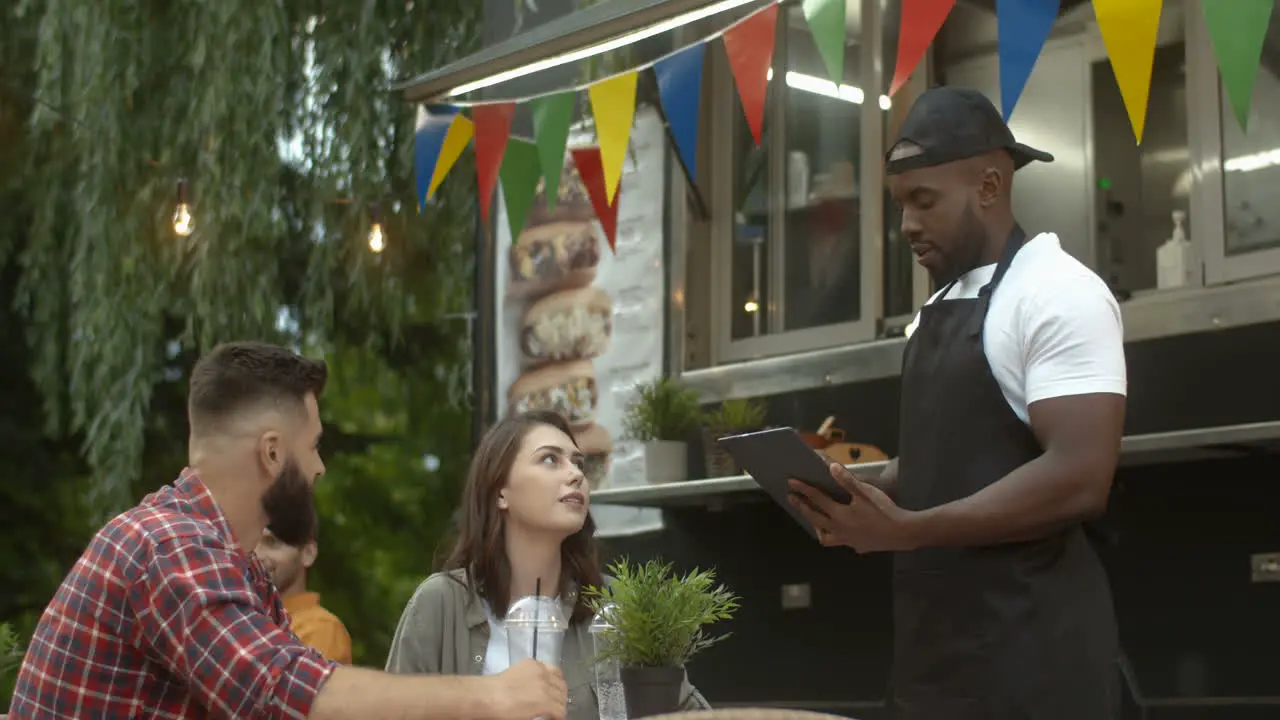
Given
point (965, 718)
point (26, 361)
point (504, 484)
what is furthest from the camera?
point (26, 361)

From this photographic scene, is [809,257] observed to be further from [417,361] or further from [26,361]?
[26,361]

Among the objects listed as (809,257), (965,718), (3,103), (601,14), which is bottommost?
(965,718)

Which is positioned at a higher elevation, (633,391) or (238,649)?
(633,391)

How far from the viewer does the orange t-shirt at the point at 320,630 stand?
4129 mm

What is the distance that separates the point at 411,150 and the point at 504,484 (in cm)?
348

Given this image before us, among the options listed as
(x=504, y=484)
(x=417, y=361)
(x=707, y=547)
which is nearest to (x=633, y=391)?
(x=707, y=547)

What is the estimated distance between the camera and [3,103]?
8.13 m

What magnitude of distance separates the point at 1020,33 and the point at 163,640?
2.07 metres

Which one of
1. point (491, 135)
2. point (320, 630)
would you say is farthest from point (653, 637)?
point (491, 135)

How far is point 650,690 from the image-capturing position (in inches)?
99.5

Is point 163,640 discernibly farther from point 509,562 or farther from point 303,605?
point 303,605

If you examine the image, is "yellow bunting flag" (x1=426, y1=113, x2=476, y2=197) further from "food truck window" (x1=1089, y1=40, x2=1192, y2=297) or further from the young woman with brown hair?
"food truck window" (x1=1089, y1=40, x2=1192, y2=297)

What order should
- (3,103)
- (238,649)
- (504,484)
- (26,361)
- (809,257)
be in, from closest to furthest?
(238,649), (504,484), (809,257), (3,103), (26,361)

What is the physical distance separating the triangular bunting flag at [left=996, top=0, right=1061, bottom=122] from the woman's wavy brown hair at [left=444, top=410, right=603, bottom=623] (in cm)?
124
